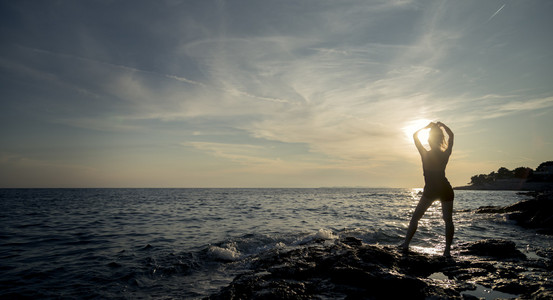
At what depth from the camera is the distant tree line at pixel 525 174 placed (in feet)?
286

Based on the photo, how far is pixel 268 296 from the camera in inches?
158

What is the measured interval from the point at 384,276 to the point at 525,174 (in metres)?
140

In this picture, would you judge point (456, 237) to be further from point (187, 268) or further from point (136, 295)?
point (136, 295)

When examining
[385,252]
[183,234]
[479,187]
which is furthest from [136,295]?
[479,187]

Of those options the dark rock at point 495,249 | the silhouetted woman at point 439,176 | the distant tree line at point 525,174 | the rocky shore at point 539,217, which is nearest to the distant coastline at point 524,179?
the distant tree line at point 525,174

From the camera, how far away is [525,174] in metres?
103

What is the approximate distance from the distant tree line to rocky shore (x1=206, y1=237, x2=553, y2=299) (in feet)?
364

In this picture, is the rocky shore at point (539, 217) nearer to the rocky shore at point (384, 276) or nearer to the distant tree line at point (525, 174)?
the rocky shore at point (384, 276)

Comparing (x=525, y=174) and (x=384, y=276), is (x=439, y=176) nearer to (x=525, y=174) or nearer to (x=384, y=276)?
(x=384, y=276)


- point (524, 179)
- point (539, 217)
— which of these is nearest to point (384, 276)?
point (539, 217)

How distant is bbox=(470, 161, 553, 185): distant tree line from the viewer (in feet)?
286

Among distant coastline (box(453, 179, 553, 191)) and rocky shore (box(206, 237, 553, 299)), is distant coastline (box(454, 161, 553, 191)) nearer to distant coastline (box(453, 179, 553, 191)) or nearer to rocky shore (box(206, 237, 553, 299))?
distant coastline (box(453, 179, 553, 191))

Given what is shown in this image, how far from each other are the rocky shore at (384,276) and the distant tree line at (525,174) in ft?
364

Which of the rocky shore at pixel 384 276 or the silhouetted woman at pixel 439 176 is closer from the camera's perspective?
the rocky shore at pixel 384 276
